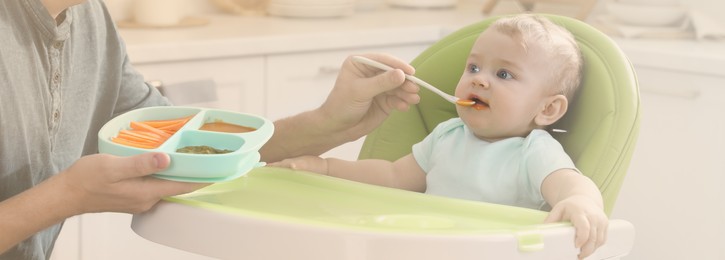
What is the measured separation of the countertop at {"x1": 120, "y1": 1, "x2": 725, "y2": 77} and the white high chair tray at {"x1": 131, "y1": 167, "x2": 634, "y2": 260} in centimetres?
98

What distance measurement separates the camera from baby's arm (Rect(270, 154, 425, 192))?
169 cm

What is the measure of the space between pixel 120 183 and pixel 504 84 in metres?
0.59

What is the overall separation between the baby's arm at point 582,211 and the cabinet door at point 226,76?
1192mm

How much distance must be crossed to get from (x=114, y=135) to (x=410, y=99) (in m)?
0.45

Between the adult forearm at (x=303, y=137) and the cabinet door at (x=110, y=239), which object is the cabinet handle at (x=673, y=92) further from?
the cabinet door at (x=110, y=239)

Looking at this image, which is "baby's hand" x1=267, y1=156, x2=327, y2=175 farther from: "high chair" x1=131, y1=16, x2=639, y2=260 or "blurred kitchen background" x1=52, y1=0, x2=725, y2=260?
"blurred kitchen background" x1=52, y1=0, x2=725, y2=260

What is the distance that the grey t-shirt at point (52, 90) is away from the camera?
1.51 m

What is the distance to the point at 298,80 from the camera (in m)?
2.69

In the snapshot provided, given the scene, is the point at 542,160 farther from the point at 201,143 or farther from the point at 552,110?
the point at 201,143

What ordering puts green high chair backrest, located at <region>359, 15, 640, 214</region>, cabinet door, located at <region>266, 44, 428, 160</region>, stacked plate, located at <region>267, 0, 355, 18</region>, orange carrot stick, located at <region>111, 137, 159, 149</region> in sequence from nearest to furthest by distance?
orange carrot stick, located at <region>111, 137, 159, 149</region>
green high chair backrest, located at <region>359, 15, 640, 214</region>
cabinet door, located at <region>266, 44, 428, 160</region>
stacked plate, located at <region>267, 0, 355, 18</region>

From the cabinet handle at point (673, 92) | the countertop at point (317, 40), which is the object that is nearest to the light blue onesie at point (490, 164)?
the countertop at point (317, 40)

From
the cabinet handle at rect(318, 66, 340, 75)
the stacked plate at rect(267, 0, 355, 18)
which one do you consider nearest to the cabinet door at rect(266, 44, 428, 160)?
the cabinet handle at rect(318, 66, 340, 75)

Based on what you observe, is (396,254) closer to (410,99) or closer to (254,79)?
(410,99)

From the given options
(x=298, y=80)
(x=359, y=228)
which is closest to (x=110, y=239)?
(x=298, y=80)
